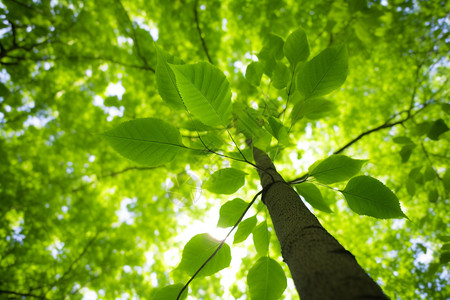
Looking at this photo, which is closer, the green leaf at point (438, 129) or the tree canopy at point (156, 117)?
the green leaf at point (438, 129)

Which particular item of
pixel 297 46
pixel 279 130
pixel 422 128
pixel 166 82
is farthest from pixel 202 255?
pixel 422 128

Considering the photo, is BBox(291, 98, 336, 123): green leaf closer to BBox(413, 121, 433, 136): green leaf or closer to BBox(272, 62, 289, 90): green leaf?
BBox(272, 62, 289, 90): green leaf

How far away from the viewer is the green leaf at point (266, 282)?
1062mm

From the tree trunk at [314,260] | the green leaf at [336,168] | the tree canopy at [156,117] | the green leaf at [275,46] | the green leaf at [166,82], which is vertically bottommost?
the tree trunk at [314,260]

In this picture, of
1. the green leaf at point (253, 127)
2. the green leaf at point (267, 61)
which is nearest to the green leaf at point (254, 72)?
the green leaf at point (267, 61)

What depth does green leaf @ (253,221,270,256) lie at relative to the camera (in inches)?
46.6

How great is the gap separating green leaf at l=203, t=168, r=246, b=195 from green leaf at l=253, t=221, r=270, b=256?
0.90 ft

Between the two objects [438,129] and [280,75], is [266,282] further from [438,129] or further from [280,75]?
[438,129]

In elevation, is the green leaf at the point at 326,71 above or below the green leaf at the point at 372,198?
above

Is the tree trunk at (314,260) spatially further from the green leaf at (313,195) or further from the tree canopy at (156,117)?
the tree canopy at (156,117)

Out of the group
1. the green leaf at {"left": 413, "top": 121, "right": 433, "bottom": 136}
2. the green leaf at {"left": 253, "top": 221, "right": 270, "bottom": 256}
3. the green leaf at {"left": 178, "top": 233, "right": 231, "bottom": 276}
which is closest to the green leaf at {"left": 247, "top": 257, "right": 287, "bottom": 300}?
the green leaf at {"left": 253, "top": 221, "right": 270, "bottom": 256}

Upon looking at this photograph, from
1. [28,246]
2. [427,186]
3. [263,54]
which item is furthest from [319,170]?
[28,246]

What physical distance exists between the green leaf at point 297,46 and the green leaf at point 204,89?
484mm

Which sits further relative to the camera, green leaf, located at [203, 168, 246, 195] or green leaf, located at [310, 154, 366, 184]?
green leaf, located at [203, 168, 246, 195]
